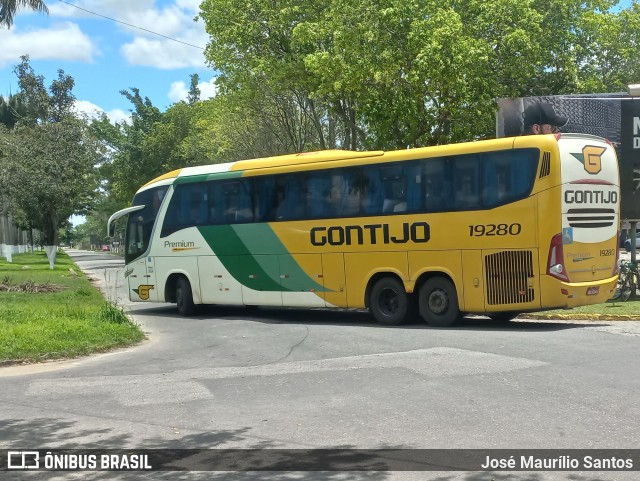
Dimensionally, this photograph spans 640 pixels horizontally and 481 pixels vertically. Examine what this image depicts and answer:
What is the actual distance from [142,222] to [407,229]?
8332mm

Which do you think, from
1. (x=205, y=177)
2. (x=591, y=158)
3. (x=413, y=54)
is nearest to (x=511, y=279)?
(x=591, y=158)

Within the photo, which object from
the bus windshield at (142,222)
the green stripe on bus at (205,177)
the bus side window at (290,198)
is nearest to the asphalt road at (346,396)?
the bus side window at (290,198)

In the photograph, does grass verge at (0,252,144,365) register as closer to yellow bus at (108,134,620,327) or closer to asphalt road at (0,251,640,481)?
asphalt road at (0,251,640,481)

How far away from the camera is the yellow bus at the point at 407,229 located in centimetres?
1402

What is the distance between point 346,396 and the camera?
838 centimetres

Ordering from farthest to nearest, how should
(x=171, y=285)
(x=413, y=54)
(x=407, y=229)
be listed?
1. (x=413, y=54)
2. (x=171, y=285)
3. (x=407, y=229)

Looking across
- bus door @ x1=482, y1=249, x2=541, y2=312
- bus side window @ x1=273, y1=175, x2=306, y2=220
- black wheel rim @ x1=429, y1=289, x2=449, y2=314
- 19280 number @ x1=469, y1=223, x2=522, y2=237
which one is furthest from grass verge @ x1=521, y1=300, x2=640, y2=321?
bus side window @ x1=273, y1=175, x2=306, y2=220

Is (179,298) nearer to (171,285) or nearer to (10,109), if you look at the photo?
(171,285)

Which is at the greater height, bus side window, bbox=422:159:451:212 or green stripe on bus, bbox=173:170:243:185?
green stripe on bus, bbox=173:170:243:185

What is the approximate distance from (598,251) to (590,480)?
382 inches

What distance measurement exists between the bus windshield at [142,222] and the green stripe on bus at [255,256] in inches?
81.9

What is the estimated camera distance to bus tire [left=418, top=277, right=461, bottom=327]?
1502 centimetres

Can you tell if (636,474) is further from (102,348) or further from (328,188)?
(328,188)

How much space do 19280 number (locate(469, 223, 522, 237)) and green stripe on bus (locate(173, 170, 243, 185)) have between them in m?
6.06
